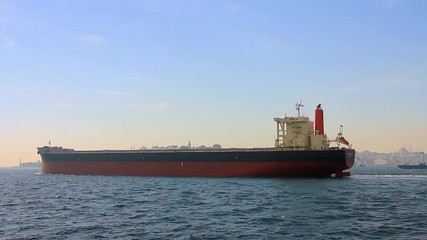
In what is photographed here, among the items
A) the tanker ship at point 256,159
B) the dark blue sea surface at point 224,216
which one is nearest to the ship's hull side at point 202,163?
the tanker ship at point 256,159

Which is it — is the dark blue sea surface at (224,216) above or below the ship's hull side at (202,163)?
below

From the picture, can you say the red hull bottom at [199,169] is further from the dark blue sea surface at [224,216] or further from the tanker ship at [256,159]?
the dark blue sea surface at [224,216]

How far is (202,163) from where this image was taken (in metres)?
52.7

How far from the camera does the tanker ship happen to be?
45.2m

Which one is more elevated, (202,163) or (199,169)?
(202,163)

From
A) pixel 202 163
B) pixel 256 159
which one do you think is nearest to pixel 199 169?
pixel 202 163

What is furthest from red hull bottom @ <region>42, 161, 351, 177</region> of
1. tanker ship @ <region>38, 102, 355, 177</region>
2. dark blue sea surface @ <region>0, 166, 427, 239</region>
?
dark blue sea surface @ <region>0, 166, 427, 239</region>

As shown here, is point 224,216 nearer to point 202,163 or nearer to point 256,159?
point 256,159

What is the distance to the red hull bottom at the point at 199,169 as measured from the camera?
4547 centimetres

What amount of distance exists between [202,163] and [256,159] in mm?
7540

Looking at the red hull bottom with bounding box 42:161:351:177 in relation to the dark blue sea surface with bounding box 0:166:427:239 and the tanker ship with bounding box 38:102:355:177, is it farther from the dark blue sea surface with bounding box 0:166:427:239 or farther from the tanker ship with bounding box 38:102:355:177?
the dark blue sea surface with bounding box 0:166:427:239

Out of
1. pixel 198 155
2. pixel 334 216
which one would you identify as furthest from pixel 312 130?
pixel 334 216

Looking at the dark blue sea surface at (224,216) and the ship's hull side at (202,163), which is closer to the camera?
the dark blue sea surface at (224,216)

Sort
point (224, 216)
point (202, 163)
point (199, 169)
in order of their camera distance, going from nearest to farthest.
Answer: point (224, 216), point (202, 163), point (199, 169)
